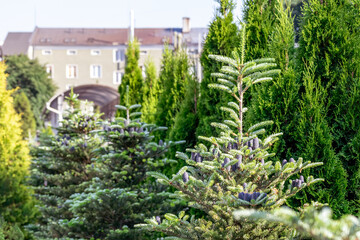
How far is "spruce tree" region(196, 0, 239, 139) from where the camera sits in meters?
6.54

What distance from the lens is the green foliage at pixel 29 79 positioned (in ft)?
144

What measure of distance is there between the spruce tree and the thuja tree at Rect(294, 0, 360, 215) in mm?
1582

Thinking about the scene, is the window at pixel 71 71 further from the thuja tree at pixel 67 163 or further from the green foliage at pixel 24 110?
the thuja tree at pixel 67 163

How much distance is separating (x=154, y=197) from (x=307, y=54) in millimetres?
2919

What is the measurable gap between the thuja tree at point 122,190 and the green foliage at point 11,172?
3.76 m

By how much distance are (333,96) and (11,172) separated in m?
8.03

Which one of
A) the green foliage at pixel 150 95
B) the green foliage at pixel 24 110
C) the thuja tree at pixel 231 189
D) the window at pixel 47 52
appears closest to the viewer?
the thuja tree at pixel 231 189

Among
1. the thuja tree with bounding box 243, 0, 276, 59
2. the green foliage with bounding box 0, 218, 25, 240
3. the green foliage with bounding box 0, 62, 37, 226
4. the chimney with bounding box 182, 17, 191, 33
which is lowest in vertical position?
the green foliage with bounding box 0, 218, 25, 240

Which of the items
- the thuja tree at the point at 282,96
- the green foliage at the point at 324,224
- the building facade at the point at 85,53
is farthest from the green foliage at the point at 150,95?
the building facade at the point at 85,53

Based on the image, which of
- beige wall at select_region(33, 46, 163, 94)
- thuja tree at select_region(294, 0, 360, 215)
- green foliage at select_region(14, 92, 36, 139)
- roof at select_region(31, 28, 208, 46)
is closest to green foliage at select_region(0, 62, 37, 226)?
thuja tree at select_region(294, 0, 360, 215)

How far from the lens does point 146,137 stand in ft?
22.2

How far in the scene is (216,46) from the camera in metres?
6.67

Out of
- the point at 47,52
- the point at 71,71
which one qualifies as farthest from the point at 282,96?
the point at 47,52

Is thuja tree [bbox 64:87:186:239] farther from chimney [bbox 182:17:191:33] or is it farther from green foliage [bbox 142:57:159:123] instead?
chimney [bbox 182:17:191:33]
